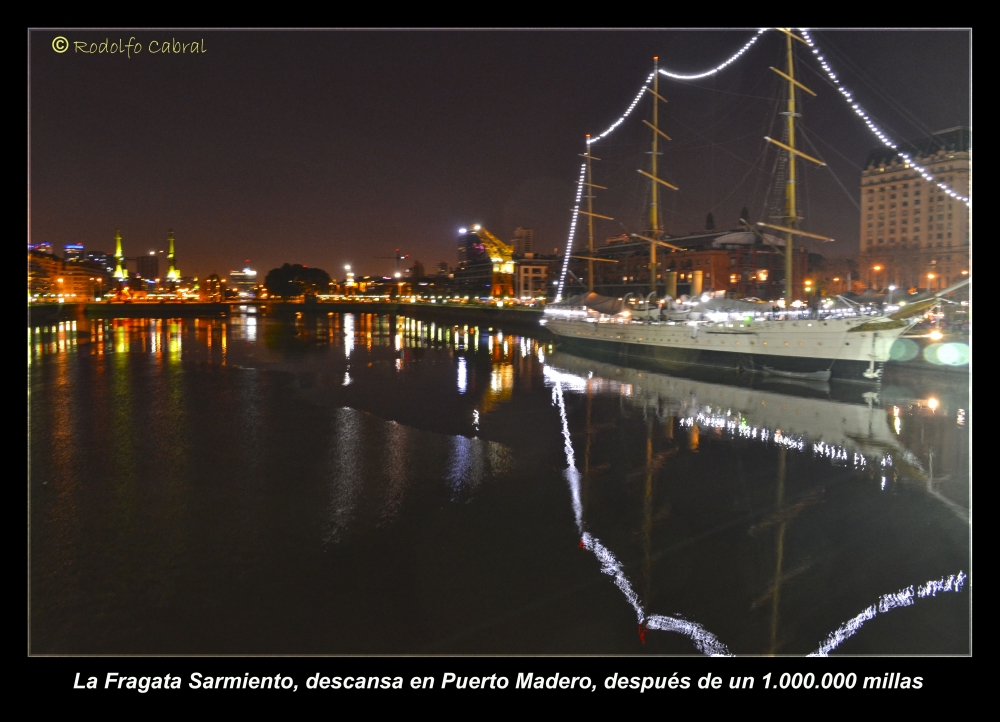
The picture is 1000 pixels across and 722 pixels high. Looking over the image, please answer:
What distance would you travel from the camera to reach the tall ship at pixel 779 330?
62.4 ft

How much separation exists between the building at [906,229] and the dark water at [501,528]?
21339 mm

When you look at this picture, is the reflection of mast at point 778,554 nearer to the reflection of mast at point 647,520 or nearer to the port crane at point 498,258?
the reflection of mast at point 647,520

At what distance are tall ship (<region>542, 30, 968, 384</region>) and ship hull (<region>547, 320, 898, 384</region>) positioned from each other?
28mm

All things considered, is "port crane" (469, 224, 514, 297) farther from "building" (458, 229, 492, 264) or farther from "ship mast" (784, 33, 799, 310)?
"ship mast" (784, 33, 799, 310)

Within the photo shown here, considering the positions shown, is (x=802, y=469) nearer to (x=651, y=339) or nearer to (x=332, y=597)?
(x=332, y=597)

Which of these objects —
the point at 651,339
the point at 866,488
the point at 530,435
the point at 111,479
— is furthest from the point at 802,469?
the point at 651,339

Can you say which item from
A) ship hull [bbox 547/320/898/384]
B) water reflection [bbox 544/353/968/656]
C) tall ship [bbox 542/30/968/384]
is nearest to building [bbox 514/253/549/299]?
tall ship [bbox 542/30/968/384]

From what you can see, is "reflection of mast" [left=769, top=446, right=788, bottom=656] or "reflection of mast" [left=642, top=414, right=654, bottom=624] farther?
"reflection of mast" [left=642, top=414, right=654, bottom=624]

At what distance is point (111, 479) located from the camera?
9.41 m

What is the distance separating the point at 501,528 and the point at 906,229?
38.8m

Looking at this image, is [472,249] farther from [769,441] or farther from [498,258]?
[769,441]

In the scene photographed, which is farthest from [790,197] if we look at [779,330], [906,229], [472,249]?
[472,249]

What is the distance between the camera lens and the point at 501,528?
24.0 feet

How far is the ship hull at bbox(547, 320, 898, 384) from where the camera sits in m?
19.2
